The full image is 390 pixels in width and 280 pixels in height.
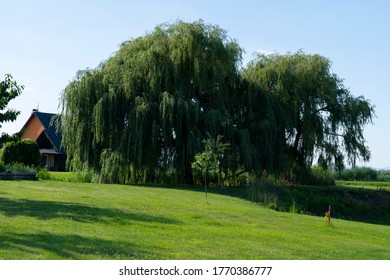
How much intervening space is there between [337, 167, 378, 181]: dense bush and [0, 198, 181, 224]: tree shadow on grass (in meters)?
37.9

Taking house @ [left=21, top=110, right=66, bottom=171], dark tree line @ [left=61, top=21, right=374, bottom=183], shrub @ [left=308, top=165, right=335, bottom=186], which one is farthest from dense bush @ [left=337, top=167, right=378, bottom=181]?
house @ [left=21, top=110, right=66, bottom=171]

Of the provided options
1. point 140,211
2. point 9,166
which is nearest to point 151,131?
point 9,166

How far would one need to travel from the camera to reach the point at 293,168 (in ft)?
112

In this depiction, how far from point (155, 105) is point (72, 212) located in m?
15.0

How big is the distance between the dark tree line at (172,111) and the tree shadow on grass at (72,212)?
1198cm

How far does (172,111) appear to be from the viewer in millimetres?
27781

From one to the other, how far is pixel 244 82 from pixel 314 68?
220 inches

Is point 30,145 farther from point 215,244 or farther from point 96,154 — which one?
point 215,244

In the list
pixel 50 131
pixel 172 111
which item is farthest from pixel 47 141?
pixel 172 111

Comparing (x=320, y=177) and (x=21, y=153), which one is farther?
(x=320, y=177)

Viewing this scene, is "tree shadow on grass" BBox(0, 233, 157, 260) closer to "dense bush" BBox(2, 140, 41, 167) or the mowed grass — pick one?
the mowed grass

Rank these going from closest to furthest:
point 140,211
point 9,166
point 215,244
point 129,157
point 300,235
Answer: point 215,244, point 300,235, point 140,211, point 129,157, point 9,166

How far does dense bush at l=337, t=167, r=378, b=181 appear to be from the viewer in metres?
49.7

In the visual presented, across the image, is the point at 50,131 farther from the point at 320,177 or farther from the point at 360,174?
the point at 360,174
